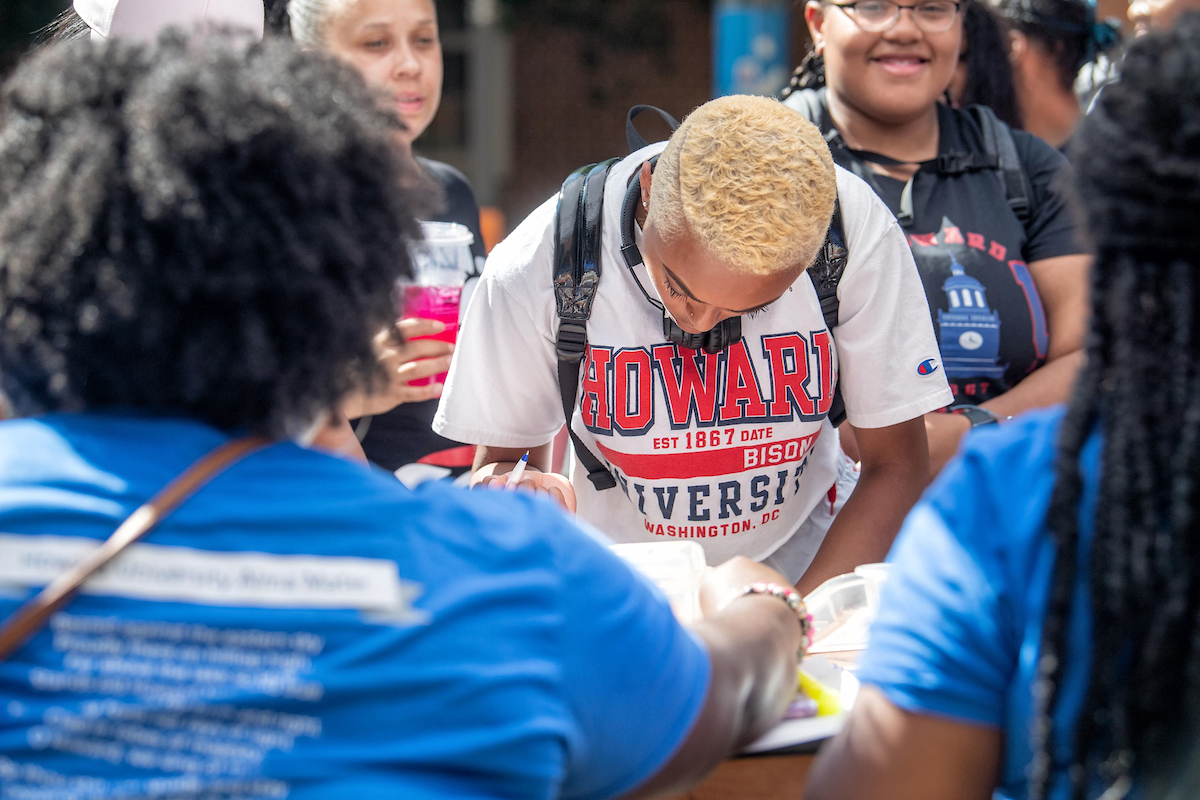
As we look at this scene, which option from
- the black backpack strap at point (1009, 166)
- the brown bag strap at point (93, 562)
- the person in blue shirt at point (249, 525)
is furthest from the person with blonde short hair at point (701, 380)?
the brown bag strap at point (93, 562)

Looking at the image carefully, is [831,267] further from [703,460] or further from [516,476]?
[516,476]

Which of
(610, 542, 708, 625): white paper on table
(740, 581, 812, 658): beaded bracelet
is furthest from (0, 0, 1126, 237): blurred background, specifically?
(740, 581, 812, 658): beaded bracelet

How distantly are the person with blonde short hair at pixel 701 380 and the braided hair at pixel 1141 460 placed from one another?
41.6 inches

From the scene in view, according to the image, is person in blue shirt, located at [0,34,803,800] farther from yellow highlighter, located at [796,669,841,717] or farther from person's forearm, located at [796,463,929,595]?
person's forearm, located at [796,463,929,595]

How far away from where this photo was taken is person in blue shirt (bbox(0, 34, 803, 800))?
1024mm

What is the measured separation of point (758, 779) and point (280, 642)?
804 mm

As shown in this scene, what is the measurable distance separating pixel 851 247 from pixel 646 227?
416 mm

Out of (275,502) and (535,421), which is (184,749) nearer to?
(275,502)

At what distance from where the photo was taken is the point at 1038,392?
2598mm

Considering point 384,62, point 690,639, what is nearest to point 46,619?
point 690,639

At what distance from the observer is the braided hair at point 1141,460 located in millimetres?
1022

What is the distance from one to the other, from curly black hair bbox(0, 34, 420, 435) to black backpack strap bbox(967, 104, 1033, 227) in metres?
1.97

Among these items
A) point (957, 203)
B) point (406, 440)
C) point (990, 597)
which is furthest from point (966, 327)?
point (990, 597)

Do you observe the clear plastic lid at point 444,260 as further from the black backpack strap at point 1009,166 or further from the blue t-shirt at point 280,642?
the black backpack strap at point 1009,166
